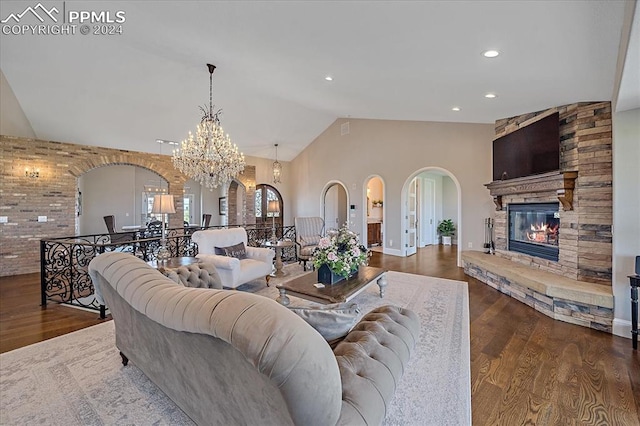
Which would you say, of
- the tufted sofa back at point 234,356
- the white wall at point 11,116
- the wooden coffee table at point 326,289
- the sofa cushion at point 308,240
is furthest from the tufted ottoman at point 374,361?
the white wall at point 11,116

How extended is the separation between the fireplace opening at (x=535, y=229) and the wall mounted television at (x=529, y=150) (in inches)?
22.8

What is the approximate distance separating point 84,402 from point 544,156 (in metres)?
5.65

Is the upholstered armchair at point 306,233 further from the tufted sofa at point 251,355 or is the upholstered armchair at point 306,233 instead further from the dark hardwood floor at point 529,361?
the tufted sofa at point 251,355

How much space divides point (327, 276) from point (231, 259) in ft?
4.58

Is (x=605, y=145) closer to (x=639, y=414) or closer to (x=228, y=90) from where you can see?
(x=639, y=414)

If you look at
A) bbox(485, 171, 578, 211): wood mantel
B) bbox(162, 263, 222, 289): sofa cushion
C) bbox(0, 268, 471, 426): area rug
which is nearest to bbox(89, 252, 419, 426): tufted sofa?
bbox(0, 268, 471, 426): area rug

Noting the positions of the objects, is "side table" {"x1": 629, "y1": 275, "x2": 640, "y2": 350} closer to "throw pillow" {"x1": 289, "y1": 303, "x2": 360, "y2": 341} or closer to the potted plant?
"throw pillow" {"x1": 289, "y1": 303, "x2": 360, "y2": 341}

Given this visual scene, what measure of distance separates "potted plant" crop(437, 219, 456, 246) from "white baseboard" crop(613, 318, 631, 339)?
6.63 metres

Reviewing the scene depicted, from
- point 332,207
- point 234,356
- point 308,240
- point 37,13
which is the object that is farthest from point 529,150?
point 37,13

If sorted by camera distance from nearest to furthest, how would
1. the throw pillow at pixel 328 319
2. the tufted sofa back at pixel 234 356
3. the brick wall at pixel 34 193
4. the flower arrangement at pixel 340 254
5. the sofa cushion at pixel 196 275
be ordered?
the tufted sofa back at pixel 234 356 → the throw pillow at pixel 328 319 → the sofa cushion at pixel 196 275 → the flower arrangement at pixel 340 254 → the brick wall at pixel 34 193

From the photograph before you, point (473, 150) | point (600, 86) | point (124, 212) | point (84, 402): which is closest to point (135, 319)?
point (84, 402)

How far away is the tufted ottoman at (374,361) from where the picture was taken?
1151 mm

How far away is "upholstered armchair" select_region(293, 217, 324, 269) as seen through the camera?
6.25m

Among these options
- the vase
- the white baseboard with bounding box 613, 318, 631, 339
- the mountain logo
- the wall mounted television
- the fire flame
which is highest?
the mountain logo
